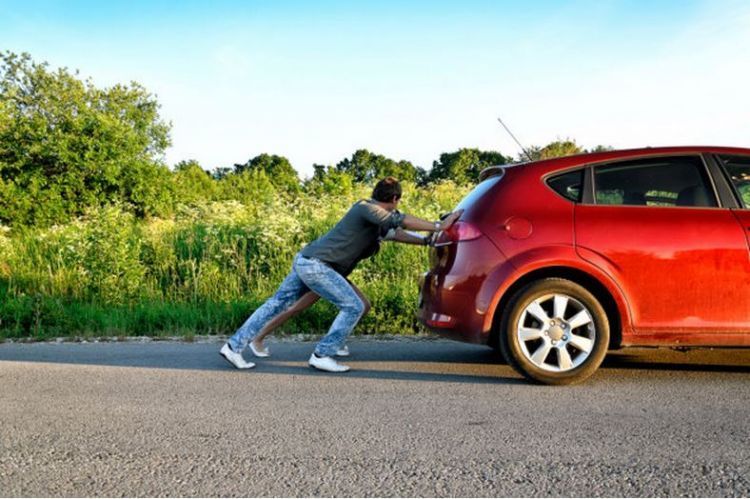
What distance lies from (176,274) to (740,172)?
Answer: 909 centimetres

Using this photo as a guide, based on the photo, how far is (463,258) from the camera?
17.9ft

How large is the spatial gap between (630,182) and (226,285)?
7194 mm

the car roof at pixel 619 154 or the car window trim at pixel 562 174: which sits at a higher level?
the car roof at pixel 619 154

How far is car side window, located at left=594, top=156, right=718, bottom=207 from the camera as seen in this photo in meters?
5.41

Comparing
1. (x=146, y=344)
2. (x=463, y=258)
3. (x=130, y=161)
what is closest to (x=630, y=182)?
(x=463, y=258)

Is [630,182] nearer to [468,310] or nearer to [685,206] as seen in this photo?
[685,206]

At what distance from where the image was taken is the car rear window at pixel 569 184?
5.43 m

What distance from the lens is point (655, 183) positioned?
5.48 meters

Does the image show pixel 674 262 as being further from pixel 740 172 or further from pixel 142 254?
pixel 142 254

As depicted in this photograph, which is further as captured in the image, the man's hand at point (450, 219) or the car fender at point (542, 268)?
the man's hand at point (450, 219)

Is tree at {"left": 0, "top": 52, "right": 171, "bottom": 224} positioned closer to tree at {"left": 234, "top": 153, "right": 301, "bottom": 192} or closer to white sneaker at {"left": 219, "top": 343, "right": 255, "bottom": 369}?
white sneaker at {"left": 219, "top": 343, "right": 255, "bottom": 369}

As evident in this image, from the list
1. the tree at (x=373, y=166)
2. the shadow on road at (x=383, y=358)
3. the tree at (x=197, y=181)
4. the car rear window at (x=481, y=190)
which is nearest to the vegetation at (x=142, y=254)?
the shadow on road at (x=383, y=358)

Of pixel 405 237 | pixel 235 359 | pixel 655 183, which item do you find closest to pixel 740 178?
pixel 655 183

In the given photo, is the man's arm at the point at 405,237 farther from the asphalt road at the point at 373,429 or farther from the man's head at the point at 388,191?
→ the asphalt road at the point at 373,429
